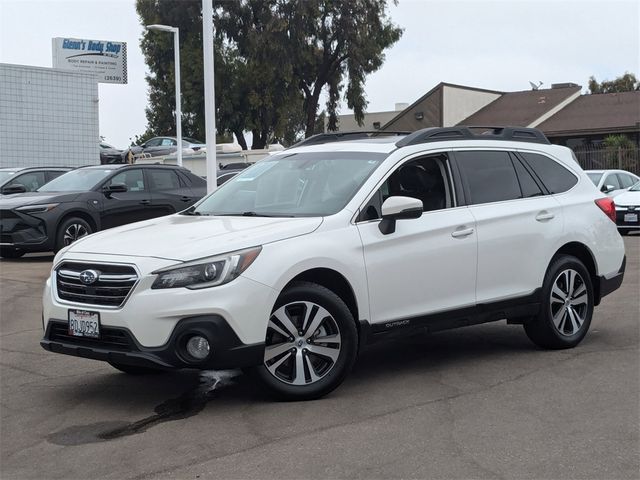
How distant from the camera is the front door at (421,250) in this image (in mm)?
6473

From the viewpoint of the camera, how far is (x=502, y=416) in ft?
18.8

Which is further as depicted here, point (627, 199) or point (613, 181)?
point (613, 181)

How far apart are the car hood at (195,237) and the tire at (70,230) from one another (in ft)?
30.0

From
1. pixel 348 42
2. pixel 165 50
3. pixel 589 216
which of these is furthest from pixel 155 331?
pixel 165 50

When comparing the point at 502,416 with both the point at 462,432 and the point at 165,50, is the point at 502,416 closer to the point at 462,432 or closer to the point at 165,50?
the point at 462,432

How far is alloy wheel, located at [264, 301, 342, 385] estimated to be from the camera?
19.5ft

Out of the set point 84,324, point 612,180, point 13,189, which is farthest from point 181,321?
point 612,180

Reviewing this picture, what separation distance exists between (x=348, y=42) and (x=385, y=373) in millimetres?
43600

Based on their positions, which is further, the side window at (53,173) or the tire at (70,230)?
the side window at (53,173)

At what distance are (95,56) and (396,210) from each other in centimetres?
4864

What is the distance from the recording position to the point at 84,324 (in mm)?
5945

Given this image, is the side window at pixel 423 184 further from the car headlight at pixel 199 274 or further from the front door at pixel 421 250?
the car headlight at pixel 199 274

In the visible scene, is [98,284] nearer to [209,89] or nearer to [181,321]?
[181,321]

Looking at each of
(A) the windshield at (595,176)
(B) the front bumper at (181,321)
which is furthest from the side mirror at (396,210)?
(A) the windshield at (595,176)
